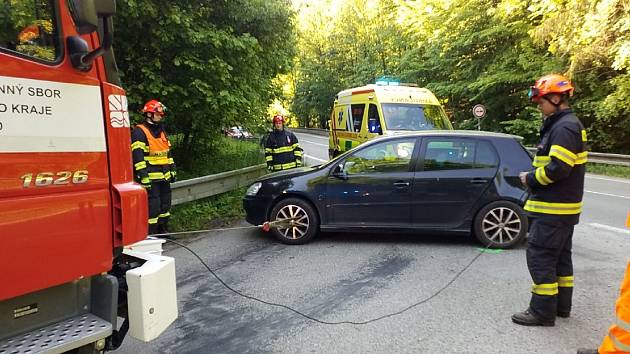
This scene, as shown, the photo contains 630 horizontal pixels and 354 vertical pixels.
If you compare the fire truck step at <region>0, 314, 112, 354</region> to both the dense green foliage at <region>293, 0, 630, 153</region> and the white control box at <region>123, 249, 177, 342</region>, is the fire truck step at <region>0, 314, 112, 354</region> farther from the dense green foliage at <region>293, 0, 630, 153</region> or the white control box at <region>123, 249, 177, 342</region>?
the dense green foliage at <region>293, 0, 630, 153</region>

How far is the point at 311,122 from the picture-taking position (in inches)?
2253

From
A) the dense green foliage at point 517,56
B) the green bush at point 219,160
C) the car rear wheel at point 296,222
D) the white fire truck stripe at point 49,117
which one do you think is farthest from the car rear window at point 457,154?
the dense green foliage at point 517,56

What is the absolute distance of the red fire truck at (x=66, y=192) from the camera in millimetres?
2145

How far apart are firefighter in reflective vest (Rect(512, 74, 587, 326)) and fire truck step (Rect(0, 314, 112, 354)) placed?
3.22 m

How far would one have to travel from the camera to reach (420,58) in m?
26.0

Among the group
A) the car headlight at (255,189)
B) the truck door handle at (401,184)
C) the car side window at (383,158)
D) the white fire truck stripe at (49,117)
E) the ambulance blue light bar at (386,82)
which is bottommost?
the car headlight at (255,189)

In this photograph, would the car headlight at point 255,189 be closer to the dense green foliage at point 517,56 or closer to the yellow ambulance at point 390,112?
the yellow ambulance at point 390,112

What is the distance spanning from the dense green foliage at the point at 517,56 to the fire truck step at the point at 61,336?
35.6ft

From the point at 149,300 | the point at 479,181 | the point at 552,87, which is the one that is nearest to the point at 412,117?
the point at 479,181

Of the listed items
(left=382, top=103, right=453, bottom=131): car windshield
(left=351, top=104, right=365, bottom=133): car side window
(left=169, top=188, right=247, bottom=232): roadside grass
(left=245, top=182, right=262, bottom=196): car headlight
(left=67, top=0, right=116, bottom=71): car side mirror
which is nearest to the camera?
(left=67, top=0, right=116, bottom=71): car side mirror

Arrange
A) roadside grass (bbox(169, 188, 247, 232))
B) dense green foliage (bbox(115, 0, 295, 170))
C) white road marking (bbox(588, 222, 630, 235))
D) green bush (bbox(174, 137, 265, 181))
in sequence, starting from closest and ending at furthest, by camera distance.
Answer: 1. white road marking (bbox(588, 222, 630, 235))
2. roadside grass (bbox(169, 188, 247, 232))
3. dense green foliage (bbox(115, 0, 295, 170))
4. green bush (bbox(174, 137, 265, 181))

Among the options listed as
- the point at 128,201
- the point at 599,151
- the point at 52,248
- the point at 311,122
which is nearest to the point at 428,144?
the point at 128,201

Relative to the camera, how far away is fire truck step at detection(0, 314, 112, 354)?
2.20m

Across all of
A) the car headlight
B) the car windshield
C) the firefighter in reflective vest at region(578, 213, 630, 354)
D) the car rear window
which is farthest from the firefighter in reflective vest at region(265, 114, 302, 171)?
the firefighter in reflective vest at region(578, 213, 630, 354)
